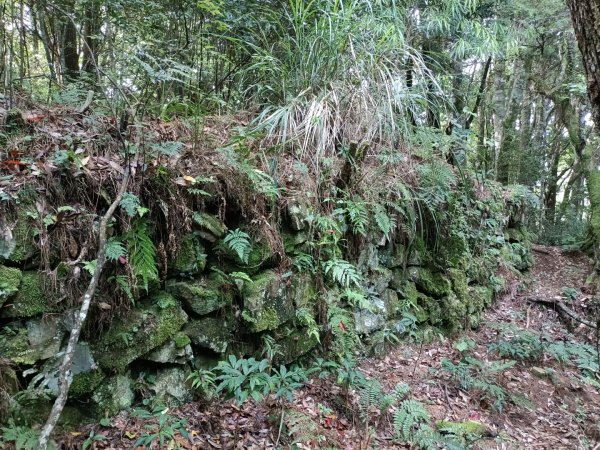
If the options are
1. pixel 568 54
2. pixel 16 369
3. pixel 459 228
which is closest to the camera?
pixel 16 369

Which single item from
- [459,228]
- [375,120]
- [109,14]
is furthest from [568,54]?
[109,14]

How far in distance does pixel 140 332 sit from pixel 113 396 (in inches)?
15.8

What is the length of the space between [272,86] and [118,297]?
2750 mm

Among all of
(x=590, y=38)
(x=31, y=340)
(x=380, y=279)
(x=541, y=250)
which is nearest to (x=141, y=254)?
(x=31, y=340)

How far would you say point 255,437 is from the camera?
99.8 inches

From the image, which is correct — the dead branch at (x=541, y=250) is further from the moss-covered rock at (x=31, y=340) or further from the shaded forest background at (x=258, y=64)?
the moss-covered rock at (x=31, y=340)

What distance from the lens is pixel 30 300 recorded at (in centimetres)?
214

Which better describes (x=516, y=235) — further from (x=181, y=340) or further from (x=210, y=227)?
(x=181, y=340)

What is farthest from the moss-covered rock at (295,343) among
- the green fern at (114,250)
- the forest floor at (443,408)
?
the green fern at (114,250)

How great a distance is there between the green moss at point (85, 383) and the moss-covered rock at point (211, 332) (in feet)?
1.88

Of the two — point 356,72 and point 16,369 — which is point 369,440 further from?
point 356,72

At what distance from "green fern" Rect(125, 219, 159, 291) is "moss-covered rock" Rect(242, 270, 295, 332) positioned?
731 millimetres

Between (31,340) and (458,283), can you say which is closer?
(31,340)

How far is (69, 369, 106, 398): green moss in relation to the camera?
2.19 m
